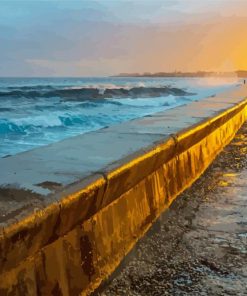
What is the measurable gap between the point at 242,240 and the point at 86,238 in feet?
3.84

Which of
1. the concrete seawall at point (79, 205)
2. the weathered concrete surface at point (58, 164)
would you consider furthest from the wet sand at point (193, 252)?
the weathered concrete surface at point (58, 164)

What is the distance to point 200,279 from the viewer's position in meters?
2.44

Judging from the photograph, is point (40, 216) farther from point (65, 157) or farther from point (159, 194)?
point (159, 194)

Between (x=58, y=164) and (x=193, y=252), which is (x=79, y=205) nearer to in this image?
(x=58, y=164)

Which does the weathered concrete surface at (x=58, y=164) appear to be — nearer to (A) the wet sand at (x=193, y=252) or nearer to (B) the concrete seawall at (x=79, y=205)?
(B) the concrete seawall at (x=79, y=205)

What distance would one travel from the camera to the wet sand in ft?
7.74

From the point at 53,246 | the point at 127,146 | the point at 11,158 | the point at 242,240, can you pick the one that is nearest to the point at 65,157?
the point at 11,158

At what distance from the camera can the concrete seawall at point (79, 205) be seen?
181 centimetres

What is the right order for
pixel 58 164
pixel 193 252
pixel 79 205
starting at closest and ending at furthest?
pixel 79 205, pixel 58 164, pixel 193 252

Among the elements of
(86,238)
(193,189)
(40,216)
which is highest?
(40,216)

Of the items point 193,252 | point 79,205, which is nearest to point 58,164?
point 79,205

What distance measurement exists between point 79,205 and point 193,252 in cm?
97

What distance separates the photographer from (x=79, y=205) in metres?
2.12

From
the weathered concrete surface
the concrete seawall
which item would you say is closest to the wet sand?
the concrete seawall
